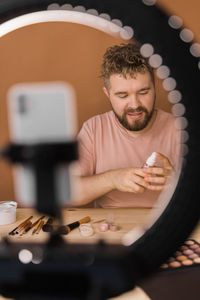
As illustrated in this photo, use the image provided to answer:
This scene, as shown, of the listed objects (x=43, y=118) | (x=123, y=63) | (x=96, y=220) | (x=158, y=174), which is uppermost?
(x=123, y=63)

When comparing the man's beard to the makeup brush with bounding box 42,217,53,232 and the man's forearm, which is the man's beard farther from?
the makeup brush with bounding box 42,217,53,232

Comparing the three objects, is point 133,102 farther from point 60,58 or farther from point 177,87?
point 177,87

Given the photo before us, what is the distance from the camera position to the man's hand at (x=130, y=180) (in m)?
0.72

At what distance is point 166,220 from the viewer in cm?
29

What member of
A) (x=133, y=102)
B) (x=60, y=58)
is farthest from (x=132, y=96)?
(x=60, y=58)

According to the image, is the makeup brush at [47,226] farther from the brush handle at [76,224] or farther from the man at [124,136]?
the man at [124,136]

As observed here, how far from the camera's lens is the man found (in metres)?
0.86

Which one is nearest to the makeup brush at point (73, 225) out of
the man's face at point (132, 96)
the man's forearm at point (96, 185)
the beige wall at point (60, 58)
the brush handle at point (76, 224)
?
the brush handle at point (76, 224)

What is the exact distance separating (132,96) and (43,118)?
680 mm

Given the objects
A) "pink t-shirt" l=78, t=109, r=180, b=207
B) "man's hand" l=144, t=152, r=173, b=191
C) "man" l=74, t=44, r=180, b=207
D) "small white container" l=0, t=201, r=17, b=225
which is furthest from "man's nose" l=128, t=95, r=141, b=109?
"small white container" l=0, t=201, r=17, b=225

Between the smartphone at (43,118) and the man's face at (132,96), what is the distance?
648mm

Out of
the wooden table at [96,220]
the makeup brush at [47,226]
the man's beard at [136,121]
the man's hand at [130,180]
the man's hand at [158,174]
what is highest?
the man's beard at [136,121]

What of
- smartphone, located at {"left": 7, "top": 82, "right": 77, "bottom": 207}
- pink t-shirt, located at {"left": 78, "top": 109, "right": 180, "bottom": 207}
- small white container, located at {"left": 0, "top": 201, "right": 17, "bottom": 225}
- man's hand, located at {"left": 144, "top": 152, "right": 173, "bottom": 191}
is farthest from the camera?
pink t-shirt, located at {"left": 78, "top": 109, "right": 180, "bottom": 207}

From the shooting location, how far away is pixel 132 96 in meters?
0.88
